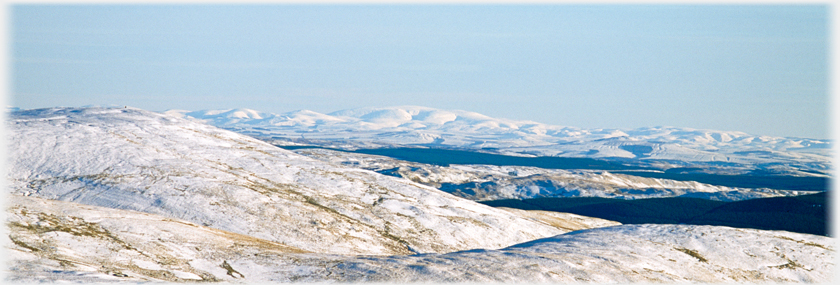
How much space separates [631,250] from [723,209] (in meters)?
124

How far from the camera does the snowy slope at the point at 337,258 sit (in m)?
40.8

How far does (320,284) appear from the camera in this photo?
3922 cm

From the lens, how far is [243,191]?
72312 millimetres

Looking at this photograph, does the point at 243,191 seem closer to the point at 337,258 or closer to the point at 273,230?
the point at 273,230

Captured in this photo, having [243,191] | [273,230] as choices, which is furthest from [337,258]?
[243,191]

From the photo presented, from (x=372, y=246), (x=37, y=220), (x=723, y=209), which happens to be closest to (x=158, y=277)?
(x=37, y=220)

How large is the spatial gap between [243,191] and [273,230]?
12.6 meters

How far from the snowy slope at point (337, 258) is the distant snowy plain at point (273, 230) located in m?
0.16

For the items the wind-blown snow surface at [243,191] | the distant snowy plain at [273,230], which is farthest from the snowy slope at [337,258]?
the wind-blown snow surface at [243,191]

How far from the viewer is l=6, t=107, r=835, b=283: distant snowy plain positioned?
141 feet

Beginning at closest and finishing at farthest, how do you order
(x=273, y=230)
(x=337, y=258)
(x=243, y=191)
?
(x=337, y=258)
(x=273, y=230)
(x=243, y=191)

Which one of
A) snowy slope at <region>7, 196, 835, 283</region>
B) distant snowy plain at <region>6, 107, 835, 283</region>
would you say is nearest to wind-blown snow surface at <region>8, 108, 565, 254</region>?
distant snowy plain at <region>6, 107, 835, 283</region>

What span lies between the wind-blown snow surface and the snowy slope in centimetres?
912

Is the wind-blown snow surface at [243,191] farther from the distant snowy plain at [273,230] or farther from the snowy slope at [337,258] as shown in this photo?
the snowy slope at [337,258]
